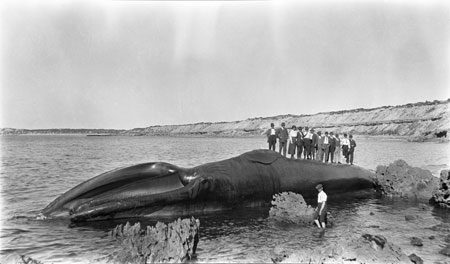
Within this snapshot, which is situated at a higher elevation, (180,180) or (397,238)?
(180,180)

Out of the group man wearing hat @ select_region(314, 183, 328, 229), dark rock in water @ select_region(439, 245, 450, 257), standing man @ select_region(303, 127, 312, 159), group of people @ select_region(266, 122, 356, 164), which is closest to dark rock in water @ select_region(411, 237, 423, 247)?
dark rock in water @ select_region(439, 245, 450, 257)

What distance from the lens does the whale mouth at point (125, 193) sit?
9789 mm

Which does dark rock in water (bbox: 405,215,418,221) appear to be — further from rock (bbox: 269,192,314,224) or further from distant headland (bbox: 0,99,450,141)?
distant headland (bbox: 0,99,450,141)

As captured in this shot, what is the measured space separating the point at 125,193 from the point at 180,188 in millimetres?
1475

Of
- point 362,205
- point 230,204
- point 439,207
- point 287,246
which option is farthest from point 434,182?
point 287,246

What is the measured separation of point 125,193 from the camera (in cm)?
1013

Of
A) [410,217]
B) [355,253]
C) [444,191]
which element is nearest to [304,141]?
[444,191]

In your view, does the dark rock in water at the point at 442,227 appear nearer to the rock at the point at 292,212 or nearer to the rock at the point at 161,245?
the rock at the point at 292,212

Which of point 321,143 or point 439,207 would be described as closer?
point 439,207

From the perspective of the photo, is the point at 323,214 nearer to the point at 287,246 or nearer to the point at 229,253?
the point at 287,246

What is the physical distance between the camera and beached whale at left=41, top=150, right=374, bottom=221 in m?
9.98

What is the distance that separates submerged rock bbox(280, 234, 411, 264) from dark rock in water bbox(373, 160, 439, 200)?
29.7 feet

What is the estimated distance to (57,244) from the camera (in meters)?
8.03

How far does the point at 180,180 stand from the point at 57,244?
12.3 feet
